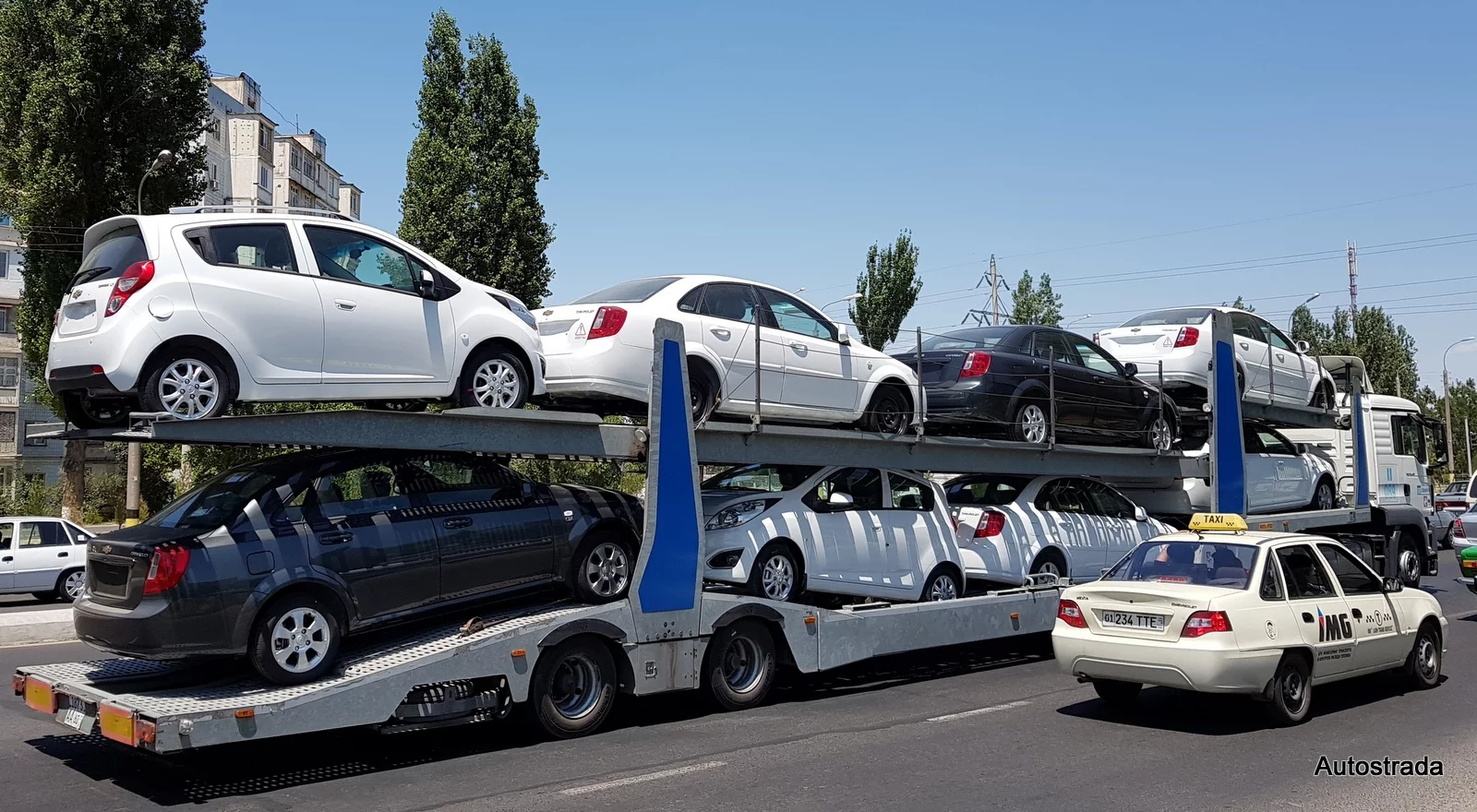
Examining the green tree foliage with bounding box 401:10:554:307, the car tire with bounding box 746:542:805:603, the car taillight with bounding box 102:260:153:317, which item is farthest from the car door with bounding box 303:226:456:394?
the green tree foliage with bounding box 401:10:554:307

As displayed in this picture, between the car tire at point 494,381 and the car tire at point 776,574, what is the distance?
7.94ft

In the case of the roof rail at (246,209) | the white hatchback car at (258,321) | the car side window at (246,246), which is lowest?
the white hatchback car at (258,321)

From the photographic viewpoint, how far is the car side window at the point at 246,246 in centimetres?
707

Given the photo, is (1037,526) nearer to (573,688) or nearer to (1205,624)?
(1205,624)

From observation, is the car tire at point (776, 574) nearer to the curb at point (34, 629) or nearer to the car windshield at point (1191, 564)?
the car windshield at point (1191, 564)

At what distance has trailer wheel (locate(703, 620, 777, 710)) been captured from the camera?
358 inches

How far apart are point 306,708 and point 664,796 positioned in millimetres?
2102

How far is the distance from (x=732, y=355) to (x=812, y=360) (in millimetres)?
1014

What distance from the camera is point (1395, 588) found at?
32.8ft

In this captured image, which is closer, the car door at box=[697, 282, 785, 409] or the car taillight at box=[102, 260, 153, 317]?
the car taillight at box=[102, 260, 153, 317]

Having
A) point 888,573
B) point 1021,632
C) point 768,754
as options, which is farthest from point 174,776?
point 1021,632

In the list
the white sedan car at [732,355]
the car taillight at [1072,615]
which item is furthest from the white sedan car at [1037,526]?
the car taillight at [1072,615]

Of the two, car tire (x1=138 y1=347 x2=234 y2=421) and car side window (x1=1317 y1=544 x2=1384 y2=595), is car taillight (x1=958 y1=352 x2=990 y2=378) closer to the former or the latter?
car side window (x1=1317 y1=544 x2=1384 y2=595)

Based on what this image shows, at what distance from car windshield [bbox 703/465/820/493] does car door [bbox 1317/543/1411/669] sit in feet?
13.9
